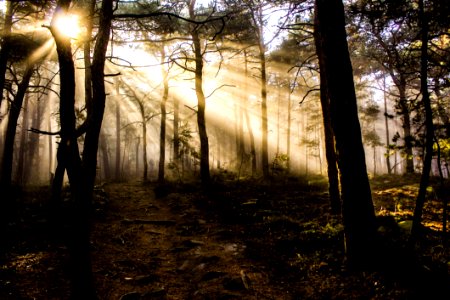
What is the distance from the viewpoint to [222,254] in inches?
282

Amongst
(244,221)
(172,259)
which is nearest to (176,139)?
(244,221)

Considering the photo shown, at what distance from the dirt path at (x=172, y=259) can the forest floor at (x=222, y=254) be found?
0.02 m

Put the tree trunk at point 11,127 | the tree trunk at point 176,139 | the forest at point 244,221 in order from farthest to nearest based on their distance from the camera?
the tree trunk at point 176,139 < the tree trunk at point 11,127 < the forest at point 244,221

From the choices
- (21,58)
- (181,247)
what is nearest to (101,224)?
(181,247)

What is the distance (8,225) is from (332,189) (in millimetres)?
9692

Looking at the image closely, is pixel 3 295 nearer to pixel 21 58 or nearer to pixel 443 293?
pixel 443 293

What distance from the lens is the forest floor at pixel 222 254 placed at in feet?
16.7

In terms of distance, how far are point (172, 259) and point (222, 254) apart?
1.22m

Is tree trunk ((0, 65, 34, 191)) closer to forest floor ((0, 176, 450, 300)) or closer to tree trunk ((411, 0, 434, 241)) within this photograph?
forest floor ((0, 176, 450, 300))

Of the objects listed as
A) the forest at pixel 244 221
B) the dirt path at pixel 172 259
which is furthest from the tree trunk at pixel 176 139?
the dirt path at pixel 172 259

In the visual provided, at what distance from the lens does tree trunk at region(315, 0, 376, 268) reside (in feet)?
17.7

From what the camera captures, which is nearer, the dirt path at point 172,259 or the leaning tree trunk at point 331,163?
the dirt path at point 172,259

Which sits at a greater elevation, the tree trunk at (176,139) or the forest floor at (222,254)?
the tree trunk at (176,139)

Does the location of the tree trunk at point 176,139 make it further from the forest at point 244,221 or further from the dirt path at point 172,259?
the dirt path at point 172,259
